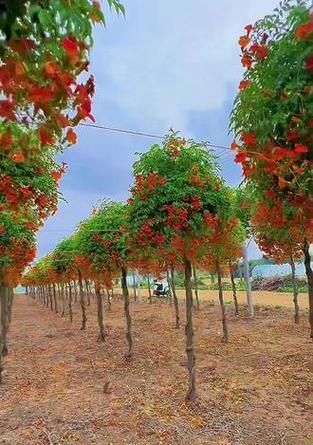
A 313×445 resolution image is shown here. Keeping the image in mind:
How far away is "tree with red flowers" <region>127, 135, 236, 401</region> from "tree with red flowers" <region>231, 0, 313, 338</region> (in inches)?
182

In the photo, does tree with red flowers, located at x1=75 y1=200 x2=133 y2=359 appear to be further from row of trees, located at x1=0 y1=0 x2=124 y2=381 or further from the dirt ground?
row of trees, located at x1=0 y1=0 x2=124 y2=381

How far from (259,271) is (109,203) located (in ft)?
213

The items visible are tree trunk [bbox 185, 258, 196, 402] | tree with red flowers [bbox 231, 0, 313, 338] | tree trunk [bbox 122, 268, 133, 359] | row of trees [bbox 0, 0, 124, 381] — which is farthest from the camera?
tree trunk [bbox 122, 268, 133, 359]

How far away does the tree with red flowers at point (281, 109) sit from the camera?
222 centimetres

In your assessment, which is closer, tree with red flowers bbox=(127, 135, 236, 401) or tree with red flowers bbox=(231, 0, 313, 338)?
tree with red flowers bbox=(231, 0, 313, 338)

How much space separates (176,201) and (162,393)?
3.87 meters

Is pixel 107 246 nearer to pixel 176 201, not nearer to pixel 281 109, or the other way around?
pixel 176 201

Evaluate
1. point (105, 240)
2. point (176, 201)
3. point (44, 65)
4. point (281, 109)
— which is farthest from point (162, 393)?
point (44, 65)

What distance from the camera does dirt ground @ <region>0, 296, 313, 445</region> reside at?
669 cm

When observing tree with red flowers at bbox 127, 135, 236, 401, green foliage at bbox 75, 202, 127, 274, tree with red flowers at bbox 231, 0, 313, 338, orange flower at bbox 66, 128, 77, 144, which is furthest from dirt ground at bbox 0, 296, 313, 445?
orange flower at bbox 66, 128, 77, 144

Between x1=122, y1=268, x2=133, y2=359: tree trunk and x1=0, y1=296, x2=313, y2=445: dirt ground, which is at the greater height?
x1=122, y1=268, x2=133, y2=359: tree trunk

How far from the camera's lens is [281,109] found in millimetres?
2344

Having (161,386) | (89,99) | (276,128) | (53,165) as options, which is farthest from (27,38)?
(161,386)

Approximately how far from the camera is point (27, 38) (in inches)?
65.2
